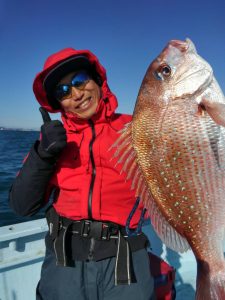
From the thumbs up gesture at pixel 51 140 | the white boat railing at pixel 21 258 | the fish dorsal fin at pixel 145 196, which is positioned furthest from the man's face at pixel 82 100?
the white boat railing at pixel 21 258

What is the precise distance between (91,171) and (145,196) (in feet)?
2.34

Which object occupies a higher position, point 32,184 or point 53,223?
point 32,184

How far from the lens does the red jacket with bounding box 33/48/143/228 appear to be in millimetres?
2561

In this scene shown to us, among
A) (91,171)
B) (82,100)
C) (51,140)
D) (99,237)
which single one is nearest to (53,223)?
(99,237)

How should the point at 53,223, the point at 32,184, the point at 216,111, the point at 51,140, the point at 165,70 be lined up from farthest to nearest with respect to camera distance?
the point at 53,223, the point at 32,184, the point at 51,140, the point at 165,70, the point at 216,111

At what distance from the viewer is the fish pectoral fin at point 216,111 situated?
68.0 inches

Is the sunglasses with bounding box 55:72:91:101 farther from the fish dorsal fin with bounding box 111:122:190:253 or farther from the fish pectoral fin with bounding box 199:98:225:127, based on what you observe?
the fish pectoral fin with bounding box 199:98:225:127

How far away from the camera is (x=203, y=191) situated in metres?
1.89

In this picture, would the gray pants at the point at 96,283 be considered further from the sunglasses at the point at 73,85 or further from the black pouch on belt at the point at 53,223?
the sunglasses at the point at 73,85

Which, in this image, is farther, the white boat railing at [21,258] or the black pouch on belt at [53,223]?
the white boat railing at [21,258]

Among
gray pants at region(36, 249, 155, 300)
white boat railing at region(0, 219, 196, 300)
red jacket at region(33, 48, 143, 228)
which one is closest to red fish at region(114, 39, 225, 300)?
red jacket at region(33, 48, 143, 228)

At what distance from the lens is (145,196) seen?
2.09 m

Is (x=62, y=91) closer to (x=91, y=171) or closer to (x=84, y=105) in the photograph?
(x=84, y=105)

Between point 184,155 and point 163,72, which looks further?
point 163,72
